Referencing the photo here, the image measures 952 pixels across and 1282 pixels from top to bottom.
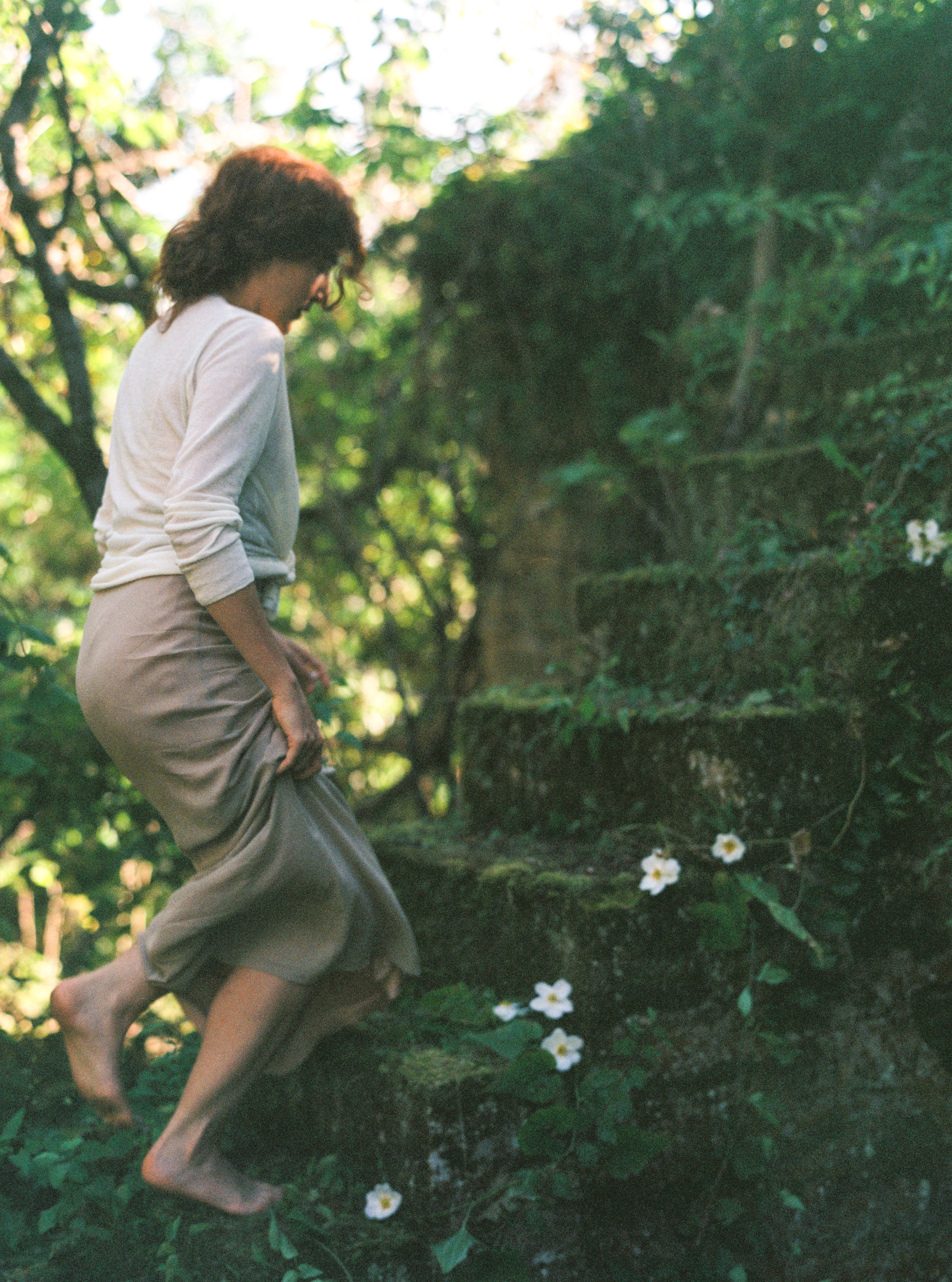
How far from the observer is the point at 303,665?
2166 mm

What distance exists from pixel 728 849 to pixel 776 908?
135mm

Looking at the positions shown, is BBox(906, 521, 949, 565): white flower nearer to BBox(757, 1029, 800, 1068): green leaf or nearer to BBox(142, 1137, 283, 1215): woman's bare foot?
BBox(757, 1029, 800, 1068): green leaf

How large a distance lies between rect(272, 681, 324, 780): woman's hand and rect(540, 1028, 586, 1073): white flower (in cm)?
65

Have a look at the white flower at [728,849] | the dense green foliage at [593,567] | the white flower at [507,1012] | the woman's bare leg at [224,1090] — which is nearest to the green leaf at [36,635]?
the dense green foliage at [593,567]

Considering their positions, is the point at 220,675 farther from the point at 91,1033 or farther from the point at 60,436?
the point at 60,436

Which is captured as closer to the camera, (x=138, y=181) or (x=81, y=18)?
(x=81, y=18)

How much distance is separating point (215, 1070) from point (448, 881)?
0.69 meters

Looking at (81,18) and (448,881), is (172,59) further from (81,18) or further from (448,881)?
(448,881)

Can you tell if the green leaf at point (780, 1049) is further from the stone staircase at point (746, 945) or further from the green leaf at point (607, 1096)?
the green leaf at point (607, 1096)

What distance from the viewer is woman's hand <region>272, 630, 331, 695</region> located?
7.01ft

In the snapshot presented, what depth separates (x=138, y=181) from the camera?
3.09 meters

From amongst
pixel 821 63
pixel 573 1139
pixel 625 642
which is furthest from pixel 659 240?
pixel 573 1139

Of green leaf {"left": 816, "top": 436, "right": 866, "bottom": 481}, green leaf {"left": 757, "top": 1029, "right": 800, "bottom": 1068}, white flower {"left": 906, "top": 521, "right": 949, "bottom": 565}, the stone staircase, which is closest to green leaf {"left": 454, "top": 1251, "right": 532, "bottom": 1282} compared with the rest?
the stone staircase

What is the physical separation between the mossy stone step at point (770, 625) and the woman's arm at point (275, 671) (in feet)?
3.22
